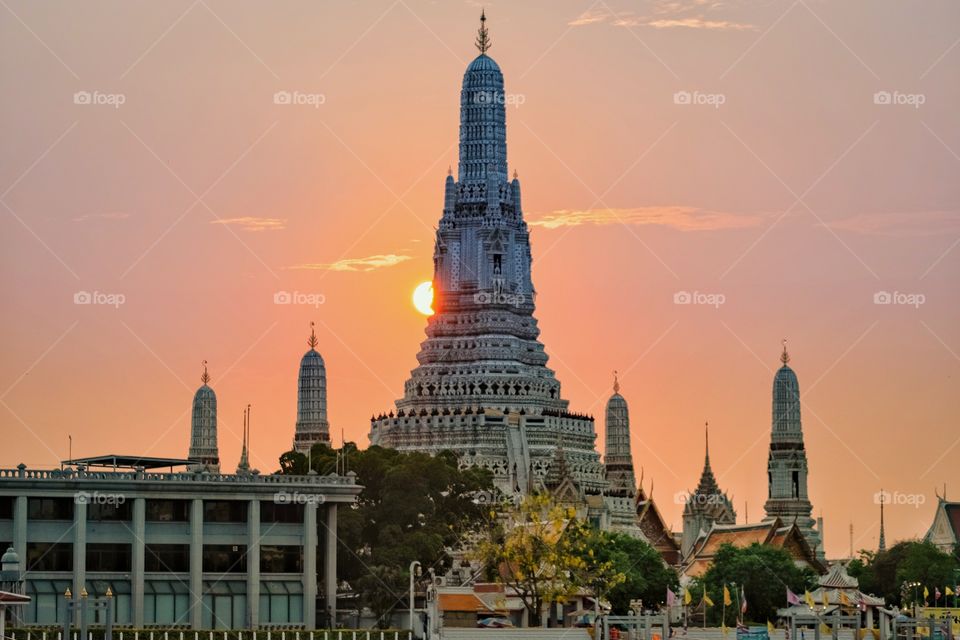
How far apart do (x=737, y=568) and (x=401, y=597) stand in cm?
3070

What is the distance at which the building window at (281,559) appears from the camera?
422 feet

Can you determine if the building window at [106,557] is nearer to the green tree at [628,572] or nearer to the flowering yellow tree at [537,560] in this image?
the flowering yellow tree at [537,560]

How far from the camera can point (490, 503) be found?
547 feet

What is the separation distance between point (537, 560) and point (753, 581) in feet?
114

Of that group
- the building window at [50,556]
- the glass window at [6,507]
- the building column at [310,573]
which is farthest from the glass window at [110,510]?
the building column at [310,573]

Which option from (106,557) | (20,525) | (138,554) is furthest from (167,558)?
(20,525)

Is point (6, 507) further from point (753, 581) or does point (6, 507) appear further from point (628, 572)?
point (753, 581)

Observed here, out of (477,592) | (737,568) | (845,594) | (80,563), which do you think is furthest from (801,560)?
(80,563)

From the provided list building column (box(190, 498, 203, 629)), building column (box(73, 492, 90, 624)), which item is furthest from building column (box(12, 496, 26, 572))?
building column (box(190, 498, 203, 629))

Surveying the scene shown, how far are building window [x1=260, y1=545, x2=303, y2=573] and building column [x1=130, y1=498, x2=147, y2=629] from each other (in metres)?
6.37

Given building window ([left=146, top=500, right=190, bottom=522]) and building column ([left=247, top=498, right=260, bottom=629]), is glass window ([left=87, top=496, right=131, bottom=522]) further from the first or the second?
building column ([left=247, top=498, right=260, bottom=629])

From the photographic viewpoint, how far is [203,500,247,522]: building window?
128000 millimetres

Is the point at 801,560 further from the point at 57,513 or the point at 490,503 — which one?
the point at 57,513

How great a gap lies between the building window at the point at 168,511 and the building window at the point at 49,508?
13.9 ft
